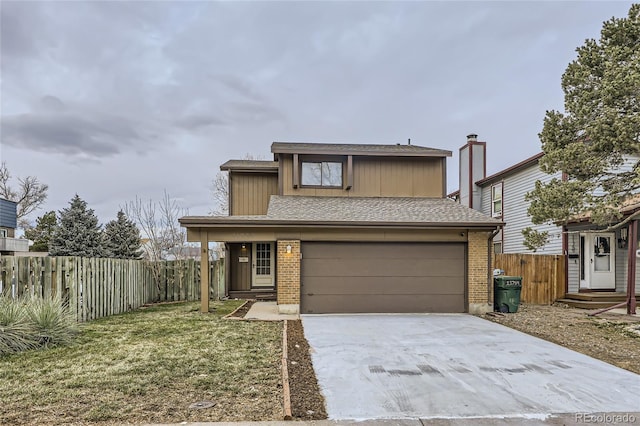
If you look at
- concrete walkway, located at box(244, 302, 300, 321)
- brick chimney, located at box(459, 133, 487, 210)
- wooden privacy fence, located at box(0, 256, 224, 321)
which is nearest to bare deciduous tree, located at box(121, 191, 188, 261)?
wooden privacy fence, located at box(0, 256, 224, 321)

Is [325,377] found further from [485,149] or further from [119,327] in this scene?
[485,149]

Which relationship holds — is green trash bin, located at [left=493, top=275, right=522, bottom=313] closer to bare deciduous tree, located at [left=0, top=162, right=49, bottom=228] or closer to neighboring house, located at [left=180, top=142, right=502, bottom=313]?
neighboring house, located at [left=180, top=142, right=502, bottom=313]

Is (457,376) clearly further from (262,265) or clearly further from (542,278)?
(262,265)

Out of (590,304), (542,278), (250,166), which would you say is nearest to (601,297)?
(590,304)

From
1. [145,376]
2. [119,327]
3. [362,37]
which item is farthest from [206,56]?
[145,376]

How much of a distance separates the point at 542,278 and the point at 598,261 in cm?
199

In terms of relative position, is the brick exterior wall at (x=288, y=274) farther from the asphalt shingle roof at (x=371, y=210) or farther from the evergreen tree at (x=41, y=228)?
the evergreen tree at (x=41, y=228)

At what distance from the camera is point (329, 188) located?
1363cm

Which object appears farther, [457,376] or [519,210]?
[519,210]

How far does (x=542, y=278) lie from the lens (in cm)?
1321

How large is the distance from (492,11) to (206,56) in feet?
33.8

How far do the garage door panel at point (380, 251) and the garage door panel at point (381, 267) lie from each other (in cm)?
11

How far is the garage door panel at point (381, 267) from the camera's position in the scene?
10555mm

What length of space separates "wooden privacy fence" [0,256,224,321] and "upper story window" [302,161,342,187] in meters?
4.73
